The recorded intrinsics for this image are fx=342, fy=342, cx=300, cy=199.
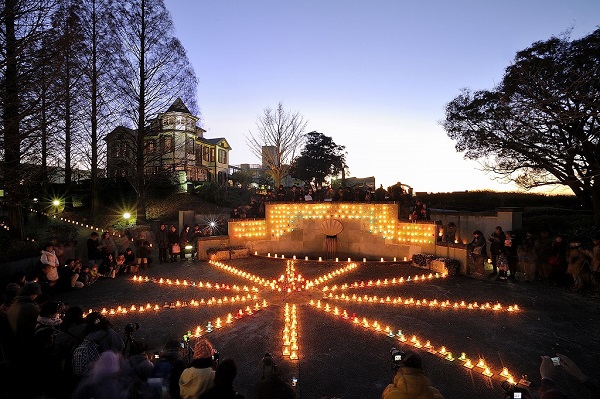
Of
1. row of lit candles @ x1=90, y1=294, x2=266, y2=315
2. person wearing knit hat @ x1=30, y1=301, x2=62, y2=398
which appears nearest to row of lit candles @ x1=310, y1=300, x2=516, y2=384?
row of lit candles @ x1=90, y1=294, x2=266, y2=315

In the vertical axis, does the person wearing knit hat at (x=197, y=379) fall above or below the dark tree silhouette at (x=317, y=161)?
below

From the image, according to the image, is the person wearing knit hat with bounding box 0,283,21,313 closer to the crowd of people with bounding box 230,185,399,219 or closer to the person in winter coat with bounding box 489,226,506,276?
the crowd of people with bounding box 230,185,399,219

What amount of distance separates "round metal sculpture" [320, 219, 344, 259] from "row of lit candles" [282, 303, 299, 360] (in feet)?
22.9

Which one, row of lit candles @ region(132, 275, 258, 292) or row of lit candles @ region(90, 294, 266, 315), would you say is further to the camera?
row of lit candles @ region(132, 275, 258, 292)

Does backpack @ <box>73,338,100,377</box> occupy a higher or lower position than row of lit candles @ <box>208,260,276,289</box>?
higher

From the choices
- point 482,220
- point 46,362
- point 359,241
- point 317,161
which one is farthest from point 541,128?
point 317,161

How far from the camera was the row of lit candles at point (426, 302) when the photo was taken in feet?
29.9

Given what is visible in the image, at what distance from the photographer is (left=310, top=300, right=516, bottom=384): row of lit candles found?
5810 mm

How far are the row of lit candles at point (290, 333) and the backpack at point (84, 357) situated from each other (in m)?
3.24

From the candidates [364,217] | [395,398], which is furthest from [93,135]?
[395,398]

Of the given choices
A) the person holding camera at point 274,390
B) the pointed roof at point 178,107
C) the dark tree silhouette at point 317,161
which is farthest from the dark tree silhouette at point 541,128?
the dark tree silhouette at point 317,161

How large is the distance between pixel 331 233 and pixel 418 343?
31.1ft

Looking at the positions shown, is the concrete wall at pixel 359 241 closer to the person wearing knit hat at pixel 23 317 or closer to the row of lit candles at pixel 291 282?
the row of lit candles at pixel 291 282

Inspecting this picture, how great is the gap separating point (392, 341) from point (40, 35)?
13030mm
